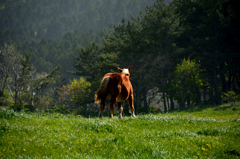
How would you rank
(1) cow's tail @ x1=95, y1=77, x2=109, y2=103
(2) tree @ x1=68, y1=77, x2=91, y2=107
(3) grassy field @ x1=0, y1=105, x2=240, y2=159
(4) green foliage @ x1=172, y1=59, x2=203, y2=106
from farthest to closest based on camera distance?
(2) tree @ x1=68, y1=77, x2=91, y2=107 → (4) green foliage @ x1=172, y1=59, x2=203, y2=106 → (1) cow's tail @ x1=95, y1=77, x2=109, y2=103 → (3) grassy field @ x1=0, y1=105, x2=240, y2=159

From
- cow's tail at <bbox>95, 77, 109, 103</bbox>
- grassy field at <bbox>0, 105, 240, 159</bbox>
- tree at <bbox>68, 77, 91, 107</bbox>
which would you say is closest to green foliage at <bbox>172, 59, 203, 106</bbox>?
tree at <bbox>68, 77, 91, 107</bbox>


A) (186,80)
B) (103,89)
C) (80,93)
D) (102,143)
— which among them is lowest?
(102,143)

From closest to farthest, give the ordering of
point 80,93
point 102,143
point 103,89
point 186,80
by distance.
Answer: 1. point 102,143
2. point 103,89
3. point 186,80
4. point 80,93

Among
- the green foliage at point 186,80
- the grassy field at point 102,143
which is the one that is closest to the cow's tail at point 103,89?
the grassy field at point 102,143

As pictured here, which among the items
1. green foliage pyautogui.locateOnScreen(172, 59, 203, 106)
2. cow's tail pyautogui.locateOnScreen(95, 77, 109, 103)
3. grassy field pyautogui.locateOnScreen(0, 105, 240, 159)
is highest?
green foliage pyautogui.locateOnScreen(172, 59, 203, 106)

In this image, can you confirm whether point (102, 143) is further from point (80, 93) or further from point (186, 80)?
point (80, 93)

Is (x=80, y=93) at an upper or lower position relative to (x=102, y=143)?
upper

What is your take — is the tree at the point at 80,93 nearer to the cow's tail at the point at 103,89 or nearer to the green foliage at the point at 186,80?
the green foliage at the point at 186,80

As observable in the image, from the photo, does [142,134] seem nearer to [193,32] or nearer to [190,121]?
[190,121]

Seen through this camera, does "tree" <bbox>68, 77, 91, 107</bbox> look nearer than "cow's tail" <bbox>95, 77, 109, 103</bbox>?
No

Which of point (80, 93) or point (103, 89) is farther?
point (80, 93)

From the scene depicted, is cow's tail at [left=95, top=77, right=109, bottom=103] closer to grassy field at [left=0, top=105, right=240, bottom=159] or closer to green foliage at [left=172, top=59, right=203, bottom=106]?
grassy field at [left=0, top=105, right=240, bottom=159]

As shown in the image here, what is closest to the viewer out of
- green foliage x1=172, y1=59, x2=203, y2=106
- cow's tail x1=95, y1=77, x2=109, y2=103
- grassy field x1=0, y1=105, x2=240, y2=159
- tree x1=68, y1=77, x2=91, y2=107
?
grassy field x1=0, y1=105, x2=240, y2=159

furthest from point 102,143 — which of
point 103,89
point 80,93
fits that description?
point 80,93
